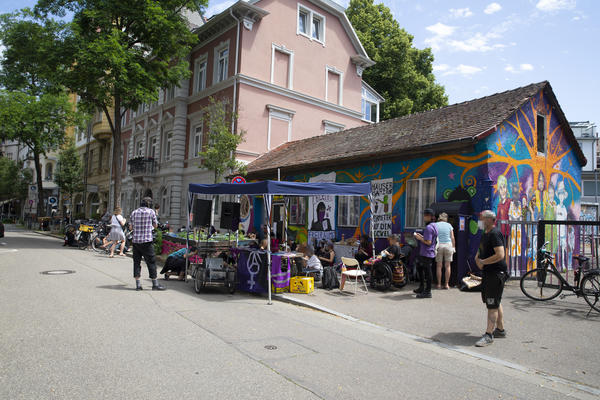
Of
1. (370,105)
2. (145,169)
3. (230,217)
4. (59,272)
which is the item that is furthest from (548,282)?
(145,169)

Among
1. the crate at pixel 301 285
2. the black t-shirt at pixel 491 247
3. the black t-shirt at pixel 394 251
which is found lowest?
the crate at pixel 301 285

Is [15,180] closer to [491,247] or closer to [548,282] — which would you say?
[548,282]

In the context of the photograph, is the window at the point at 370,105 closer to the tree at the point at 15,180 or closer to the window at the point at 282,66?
the window at the point at 282,66

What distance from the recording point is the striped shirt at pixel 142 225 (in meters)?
8.93

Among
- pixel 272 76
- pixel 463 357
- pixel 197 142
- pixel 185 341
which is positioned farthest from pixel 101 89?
pixel 463 357

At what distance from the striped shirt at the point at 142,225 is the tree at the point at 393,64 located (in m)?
27.7

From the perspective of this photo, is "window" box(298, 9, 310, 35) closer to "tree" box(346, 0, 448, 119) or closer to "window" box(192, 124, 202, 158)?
"window" box(192, 124, 202, 158)

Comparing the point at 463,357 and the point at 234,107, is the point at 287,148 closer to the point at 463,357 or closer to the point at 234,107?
the point at 234,107

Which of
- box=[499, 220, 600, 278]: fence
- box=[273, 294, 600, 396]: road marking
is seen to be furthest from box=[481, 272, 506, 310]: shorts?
box=[499, 220, 600, 278]: fence

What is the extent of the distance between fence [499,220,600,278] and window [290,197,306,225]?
26.2 feet

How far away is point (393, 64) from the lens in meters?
34.3

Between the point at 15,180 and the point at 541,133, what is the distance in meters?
59.1

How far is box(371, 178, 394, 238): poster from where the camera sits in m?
12.9

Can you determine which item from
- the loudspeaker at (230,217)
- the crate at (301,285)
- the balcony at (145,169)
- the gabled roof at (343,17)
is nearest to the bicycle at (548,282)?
the crate at (301,285)
